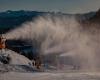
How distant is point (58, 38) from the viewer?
144ft

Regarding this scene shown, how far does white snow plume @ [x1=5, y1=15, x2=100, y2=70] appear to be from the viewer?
1545 inches

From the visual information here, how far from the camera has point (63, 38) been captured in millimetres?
43781

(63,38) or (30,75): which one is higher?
(63,38)

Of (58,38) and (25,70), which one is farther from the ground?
(58,38)

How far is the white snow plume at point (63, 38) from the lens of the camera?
1545 inches

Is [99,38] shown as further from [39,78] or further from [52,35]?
[39,78]

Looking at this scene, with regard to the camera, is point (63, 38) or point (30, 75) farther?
point (63, 38)

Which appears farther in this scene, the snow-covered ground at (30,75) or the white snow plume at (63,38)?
the white snow plume at (63,38)

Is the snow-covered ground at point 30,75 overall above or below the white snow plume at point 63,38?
below

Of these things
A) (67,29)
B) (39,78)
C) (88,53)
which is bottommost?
(39,78)

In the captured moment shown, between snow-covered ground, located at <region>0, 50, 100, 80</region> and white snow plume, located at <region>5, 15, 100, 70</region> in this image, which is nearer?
snow-covered ground, located at <region>0, 50, 100, 80</region>

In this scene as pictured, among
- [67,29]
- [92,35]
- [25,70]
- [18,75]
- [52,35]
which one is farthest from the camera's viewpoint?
[92,35]

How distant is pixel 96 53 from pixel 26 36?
14687 millimetres

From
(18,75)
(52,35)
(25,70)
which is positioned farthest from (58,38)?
(18,75)
